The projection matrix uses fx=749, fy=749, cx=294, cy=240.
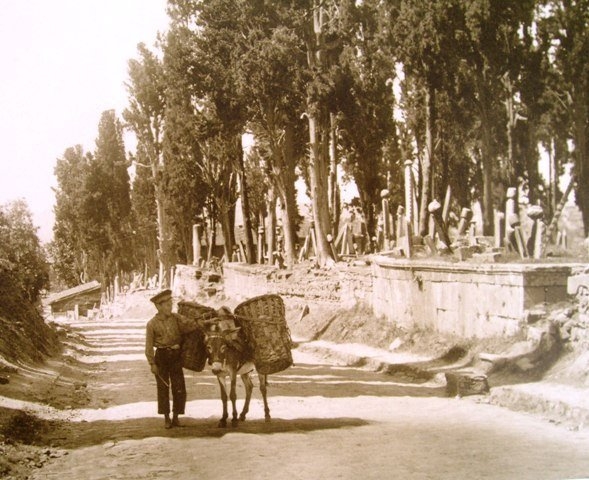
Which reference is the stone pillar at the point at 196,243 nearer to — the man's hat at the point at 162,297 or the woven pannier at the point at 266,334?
the man's hat at the point at 162,297

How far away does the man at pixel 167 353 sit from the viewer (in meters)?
9.81

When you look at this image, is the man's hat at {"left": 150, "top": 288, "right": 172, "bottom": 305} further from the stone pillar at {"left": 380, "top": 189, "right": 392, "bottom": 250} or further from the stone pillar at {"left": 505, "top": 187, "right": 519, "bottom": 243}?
the stone pillar at {"left": 380, "top": 189, "right": 392, "bottom": 250}

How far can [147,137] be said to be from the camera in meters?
46.1

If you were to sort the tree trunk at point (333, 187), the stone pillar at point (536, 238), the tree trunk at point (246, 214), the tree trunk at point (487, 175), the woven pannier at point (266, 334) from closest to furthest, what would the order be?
1. the woven pannier at point (266, 334)
2. the stone pillar at point (536, 238)
3. the tree trunk at point (487, 175)
4. the tree trunk at point (333, 187)
5. the tree trunk at point (246, 214)

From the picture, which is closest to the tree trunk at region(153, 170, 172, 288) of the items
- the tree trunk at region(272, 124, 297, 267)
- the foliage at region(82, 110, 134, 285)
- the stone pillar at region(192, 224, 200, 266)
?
the stone pillar at region(192, 224, 200, 266)

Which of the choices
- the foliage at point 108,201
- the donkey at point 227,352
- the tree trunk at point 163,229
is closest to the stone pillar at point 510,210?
the donkey at point 227,352

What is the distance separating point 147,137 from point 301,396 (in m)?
35.4

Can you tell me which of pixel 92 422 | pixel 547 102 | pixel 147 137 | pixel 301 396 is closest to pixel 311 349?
pixel 301 396

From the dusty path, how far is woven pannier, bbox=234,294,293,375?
852 mm

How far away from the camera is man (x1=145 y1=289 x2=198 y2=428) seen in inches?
386

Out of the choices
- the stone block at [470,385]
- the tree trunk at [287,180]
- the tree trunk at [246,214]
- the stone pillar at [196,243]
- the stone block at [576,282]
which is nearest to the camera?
the stone block at [470,385]

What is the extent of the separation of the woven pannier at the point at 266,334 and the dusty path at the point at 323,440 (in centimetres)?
85

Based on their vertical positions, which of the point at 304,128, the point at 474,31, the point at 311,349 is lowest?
→ the point at 311,349

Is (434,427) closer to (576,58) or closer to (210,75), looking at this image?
(576,58)
